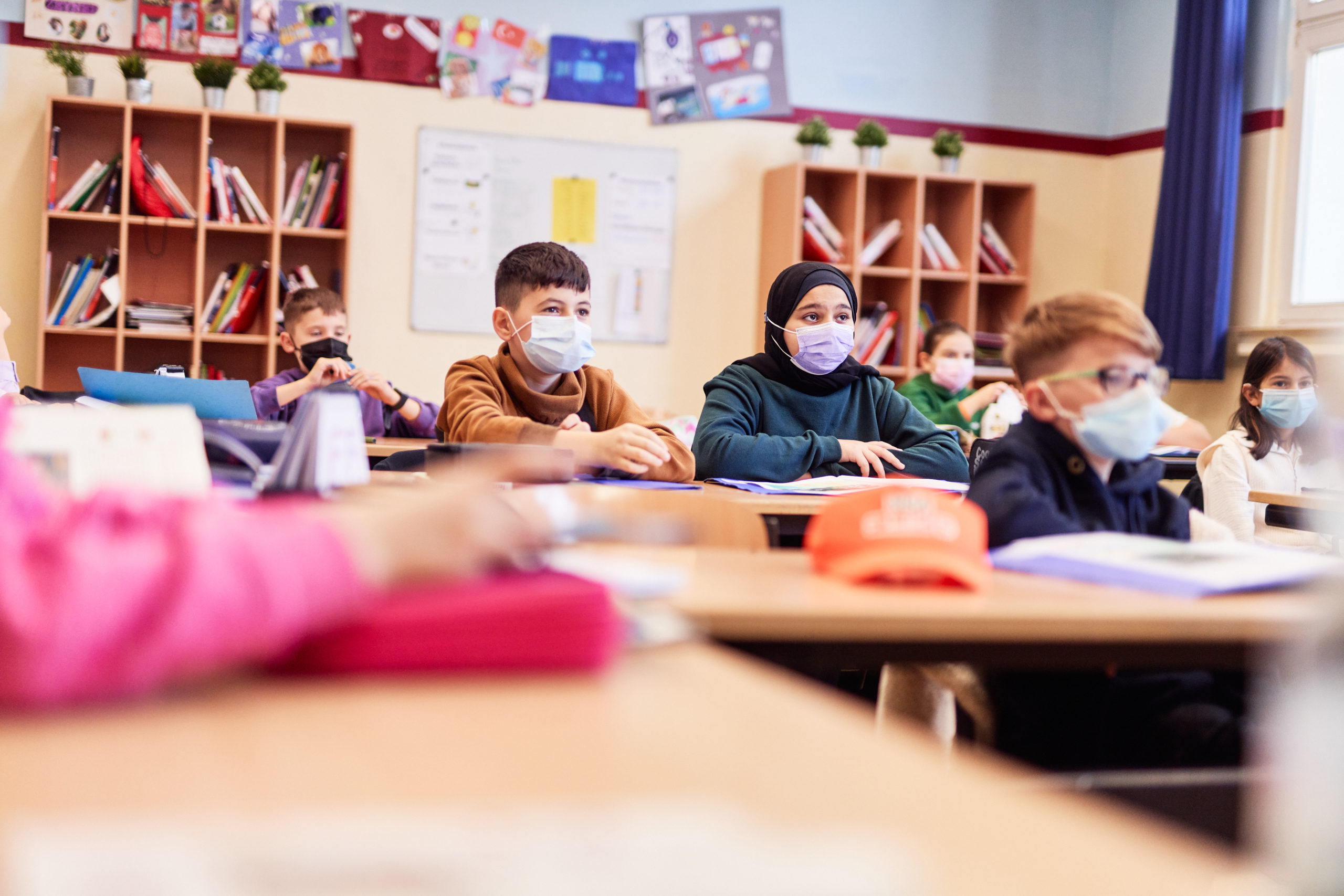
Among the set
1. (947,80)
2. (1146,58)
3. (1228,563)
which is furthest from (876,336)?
(1228,563)

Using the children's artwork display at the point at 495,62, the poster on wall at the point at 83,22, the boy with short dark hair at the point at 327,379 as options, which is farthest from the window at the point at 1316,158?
the poster on wall at the point at 83,22

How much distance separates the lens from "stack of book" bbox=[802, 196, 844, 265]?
5.57 m

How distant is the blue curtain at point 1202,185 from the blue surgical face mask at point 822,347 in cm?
290

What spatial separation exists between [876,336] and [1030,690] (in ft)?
13.8

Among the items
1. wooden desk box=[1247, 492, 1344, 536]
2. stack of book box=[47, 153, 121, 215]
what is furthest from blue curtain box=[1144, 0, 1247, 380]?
stack of book box=[47, 153, 121, 215]

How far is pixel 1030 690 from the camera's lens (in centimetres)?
156

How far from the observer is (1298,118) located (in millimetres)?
5176

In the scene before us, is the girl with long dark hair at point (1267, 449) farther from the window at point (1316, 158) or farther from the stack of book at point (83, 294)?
the stack of book at point (83, 294)

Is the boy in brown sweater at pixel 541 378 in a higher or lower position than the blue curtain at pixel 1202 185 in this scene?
lower

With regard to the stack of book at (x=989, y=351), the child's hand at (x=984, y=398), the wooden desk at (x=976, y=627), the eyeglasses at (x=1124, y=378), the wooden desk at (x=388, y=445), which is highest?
the stack of book at (x=989, y=351)

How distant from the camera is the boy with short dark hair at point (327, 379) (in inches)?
148

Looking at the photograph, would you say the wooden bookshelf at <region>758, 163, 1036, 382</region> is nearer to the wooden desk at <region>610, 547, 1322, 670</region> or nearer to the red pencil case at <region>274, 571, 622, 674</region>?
the wooden desk at <region>610, 547, 1322, 670</region>

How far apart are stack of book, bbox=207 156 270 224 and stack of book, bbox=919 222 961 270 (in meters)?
2.89

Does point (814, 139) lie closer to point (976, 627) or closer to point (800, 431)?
point (800, 431)
